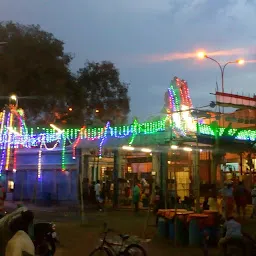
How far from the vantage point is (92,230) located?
1736 cm

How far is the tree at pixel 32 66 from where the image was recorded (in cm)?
3472

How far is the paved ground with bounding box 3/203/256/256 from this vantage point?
12.8m

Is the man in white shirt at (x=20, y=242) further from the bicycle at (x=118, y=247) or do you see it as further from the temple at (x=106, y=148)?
the temple at (x=106, y=148)

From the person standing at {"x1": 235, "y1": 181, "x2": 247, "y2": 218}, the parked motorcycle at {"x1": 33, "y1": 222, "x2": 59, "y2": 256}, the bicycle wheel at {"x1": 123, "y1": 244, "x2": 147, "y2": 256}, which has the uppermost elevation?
the person standing at {"x1": 235, "y1": 181, "x2": 247, "y2": 218}

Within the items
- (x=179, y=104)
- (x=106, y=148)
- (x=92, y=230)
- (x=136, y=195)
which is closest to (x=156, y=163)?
(x=106, y=148)

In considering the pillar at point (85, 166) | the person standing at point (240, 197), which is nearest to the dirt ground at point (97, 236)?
the person standing at point (240, 197)

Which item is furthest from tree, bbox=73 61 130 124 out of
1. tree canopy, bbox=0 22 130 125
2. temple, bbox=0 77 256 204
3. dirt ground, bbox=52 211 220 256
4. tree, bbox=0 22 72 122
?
dirt ground, bbox=52 211 220 256

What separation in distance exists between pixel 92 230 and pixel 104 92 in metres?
31.7

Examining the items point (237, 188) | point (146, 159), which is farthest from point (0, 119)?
point (237, 188)

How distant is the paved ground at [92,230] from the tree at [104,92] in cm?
2144

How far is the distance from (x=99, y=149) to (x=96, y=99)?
19172mm

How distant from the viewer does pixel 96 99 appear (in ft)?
158

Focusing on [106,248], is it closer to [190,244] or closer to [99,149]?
[190,244]

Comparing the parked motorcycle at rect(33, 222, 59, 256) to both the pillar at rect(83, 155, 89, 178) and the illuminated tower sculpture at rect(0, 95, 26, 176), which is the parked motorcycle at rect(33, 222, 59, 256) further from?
the pillar at rect(83, 155, 89, 178)
